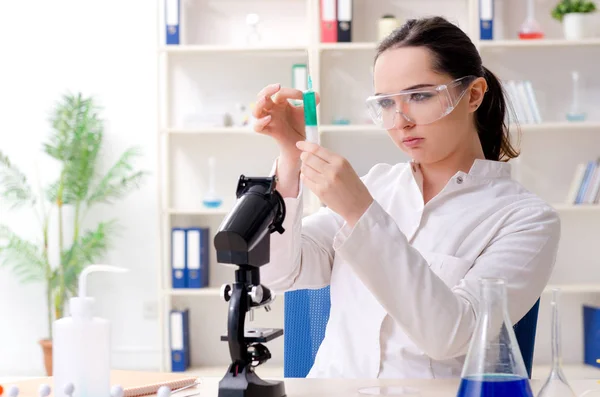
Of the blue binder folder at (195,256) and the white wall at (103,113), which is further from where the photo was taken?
the white wall at (103,113)

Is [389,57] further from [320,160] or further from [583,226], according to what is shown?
[583,226]

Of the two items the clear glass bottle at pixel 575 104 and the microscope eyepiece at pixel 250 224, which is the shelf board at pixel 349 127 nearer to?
the clear glass bottle at pixel 575 104

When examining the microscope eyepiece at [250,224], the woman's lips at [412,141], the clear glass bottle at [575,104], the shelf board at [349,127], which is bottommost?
the microscope eyepiece at [250,224]

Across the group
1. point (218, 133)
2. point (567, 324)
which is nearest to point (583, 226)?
point (567, 324)

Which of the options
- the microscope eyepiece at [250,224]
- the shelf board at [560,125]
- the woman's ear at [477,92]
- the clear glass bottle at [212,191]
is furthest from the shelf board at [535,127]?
the microscope eyepiece at [250,224]

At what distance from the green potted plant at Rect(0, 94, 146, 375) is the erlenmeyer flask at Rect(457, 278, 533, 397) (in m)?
3.44

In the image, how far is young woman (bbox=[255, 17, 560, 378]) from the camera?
4.48 ft

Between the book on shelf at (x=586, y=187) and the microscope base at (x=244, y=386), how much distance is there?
3.15m

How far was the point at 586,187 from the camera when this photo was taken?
3.98m

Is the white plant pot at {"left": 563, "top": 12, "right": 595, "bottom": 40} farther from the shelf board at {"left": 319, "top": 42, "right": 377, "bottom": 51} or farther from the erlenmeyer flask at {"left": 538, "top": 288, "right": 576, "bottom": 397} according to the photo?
the erlenmeyer flask at {"left": 538, "top": 288, "right": 576, "bottom": 397}

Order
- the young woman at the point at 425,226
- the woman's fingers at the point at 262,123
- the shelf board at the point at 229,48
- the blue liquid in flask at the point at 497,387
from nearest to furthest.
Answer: the blue liquid in flask at the point at 497,387 < the young woman at the point at 425,226 < the woman's fingers at the point at 262,123 < the shelf board at the point at 229,48

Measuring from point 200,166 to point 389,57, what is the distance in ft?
9.27

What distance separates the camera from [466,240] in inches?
62.8

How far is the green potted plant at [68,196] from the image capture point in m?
4.16
